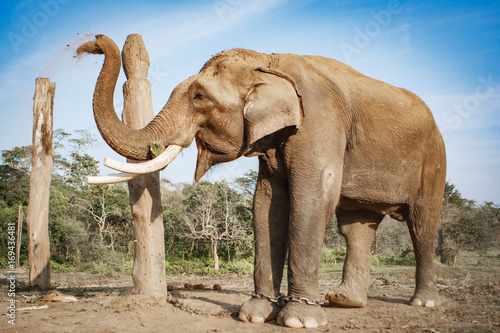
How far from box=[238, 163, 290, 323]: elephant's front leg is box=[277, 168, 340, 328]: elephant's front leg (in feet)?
1.75

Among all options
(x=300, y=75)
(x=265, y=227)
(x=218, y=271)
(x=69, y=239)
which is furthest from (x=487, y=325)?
(x=69, y=239)

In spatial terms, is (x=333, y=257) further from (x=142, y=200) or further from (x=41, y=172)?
(x=142, y=200)

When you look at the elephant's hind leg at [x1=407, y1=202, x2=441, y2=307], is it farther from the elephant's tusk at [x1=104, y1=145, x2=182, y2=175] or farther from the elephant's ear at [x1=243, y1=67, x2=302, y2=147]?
the elephant's tusk at [x1=104, y1=145, x2=182, y2=175]

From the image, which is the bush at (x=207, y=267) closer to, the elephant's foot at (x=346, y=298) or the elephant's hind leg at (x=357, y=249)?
the elephant's hind leg at (x=357, y=249)

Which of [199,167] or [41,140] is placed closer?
[199,167]

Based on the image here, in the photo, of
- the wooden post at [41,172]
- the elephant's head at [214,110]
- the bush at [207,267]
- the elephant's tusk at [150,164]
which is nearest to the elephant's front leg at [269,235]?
the elephant's head at [214,110]

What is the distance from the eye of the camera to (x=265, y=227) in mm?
5977

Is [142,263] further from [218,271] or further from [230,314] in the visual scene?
[218,271]

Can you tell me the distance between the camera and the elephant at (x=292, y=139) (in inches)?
208

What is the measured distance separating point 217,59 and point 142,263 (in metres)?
3.27

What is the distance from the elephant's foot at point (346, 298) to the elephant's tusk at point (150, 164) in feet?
10.8

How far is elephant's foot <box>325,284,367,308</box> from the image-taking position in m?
6.74

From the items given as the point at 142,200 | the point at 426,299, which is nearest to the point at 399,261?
the point at 426,299

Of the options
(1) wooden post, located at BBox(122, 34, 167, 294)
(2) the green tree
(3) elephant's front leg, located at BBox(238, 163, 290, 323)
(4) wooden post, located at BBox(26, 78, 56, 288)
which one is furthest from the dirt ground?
(2) the green tree
